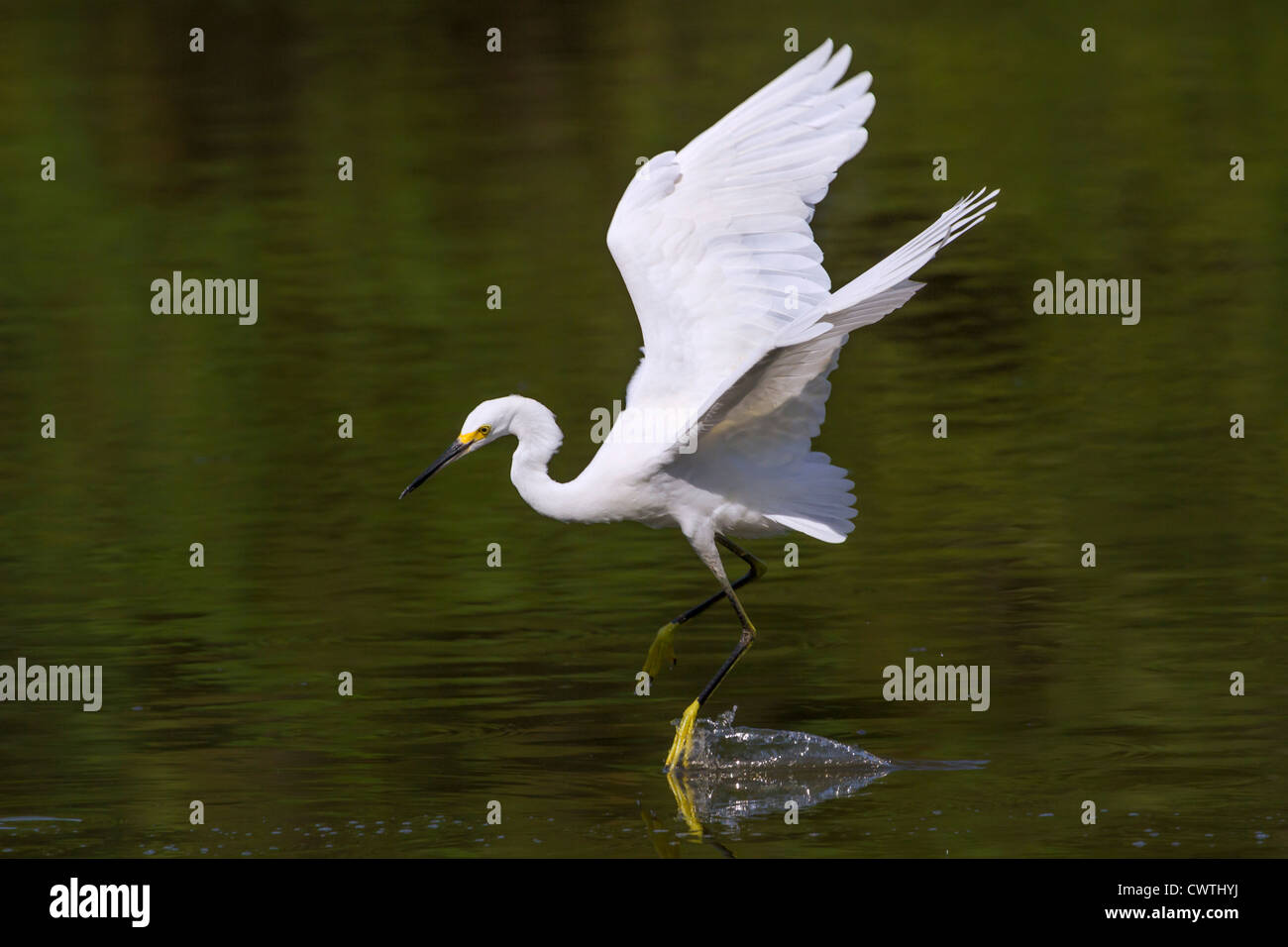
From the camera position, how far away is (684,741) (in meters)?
8.47

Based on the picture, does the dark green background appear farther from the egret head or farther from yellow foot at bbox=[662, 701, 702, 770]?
the egret head

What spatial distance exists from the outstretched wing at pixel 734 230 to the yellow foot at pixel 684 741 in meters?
1.29

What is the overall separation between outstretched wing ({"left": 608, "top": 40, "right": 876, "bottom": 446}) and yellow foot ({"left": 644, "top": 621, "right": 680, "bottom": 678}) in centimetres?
93

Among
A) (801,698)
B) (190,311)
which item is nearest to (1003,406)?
(801,698)

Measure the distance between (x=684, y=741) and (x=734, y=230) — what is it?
2.26 metres

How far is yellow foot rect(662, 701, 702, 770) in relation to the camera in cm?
839

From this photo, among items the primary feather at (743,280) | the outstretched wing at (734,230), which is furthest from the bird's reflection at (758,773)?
the outstretched wing at (734,230)

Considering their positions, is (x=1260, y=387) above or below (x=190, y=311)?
below

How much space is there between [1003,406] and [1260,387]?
5.08 feet

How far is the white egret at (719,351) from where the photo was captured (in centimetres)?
880

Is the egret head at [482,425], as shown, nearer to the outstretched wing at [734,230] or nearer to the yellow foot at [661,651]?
the outstretched wing at [734,230]

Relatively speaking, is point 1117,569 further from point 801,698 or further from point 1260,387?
point 1260,387

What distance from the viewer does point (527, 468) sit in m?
A: 8.99

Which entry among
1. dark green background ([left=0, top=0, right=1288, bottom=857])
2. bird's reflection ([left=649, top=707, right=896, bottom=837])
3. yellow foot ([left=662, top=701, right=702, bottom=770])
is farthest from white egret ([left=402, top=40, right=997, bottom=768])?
dark green background ([left=0, top=0, right=1288, bottom=857])
